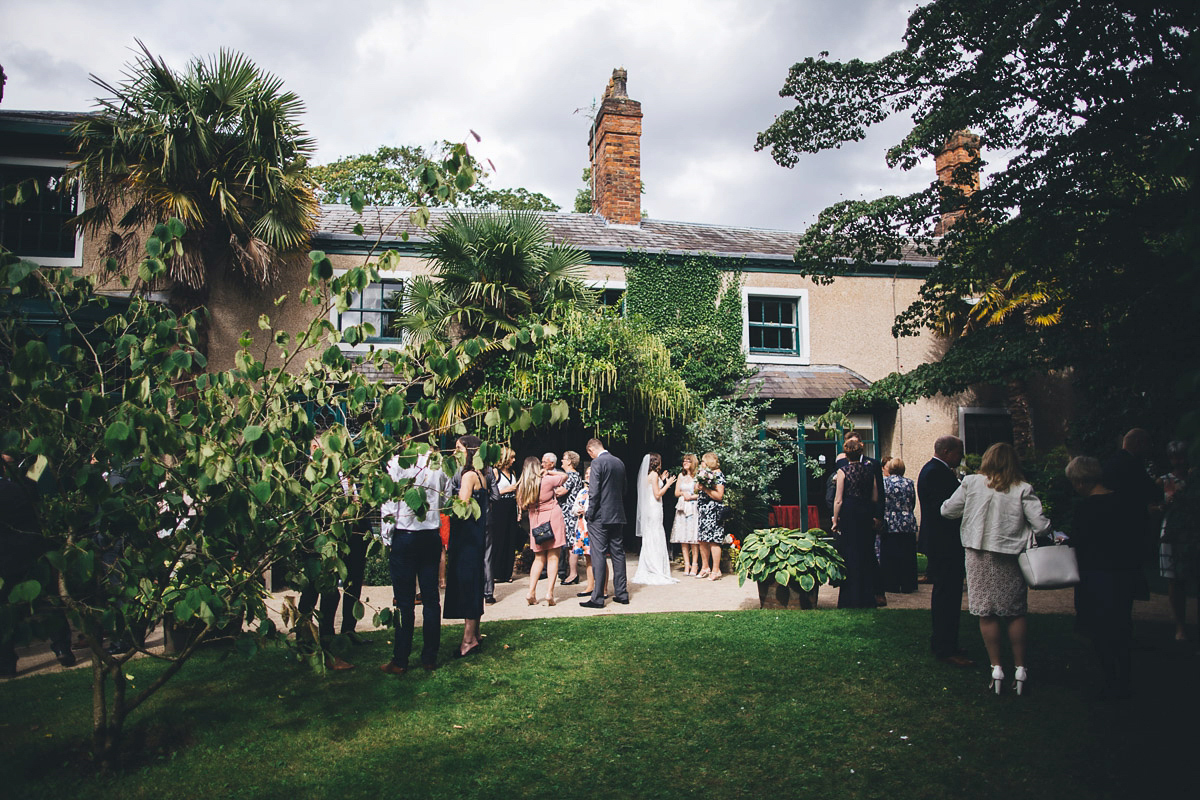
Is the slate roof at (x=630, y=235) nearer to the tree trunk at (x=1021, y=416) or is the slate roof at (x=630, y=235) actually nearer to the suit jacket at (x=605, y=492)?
the tree trunk at (x=1021, y=416)

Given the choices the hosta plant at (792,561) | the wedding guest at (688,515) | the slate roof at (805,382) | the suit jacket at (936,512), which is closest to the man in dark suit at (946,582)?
the suit jacket at (936,512)

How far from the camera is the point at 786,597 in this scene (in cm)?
847

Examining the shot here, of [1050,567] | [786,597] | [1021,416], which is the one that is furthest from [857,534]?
[1021,416]

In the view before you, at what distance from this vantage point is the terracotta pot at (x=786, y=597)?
27.5 ft

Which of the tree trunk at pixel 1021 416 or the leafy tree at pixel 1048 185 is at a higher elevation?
the leafy tree at pixel 1048 185

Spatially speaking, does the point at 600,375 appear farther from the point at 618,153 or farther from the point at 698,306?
the point at 618,153

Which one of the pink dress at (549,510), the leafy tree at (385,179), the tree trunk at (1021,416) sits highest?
the leafy tree at (385,179)

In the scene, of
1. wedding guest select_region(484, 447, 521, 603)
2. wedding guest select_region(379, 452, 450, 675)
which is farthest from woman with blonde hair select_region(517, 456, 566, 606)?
wedding guest select_region(379, 452, 450, 675)

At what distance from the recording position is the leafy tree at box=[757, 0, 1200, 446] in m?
8.37

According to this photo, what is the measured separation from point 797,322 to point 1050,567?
1224cm

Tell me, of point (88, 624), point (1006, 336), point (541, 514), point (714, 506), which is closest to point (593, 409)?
point (714, 506)

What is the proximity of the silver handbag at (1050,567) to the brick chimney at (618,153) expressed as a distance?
538 inches

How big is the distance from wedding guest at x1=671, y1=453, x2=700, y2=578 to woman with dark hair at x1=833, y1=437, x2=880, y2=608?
3442 millimetres

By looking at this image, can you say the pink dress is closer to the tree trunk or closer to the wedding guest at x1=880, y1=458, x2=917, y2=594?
the wedding guest at x1=880, y1=458, x2=917, y2=594
